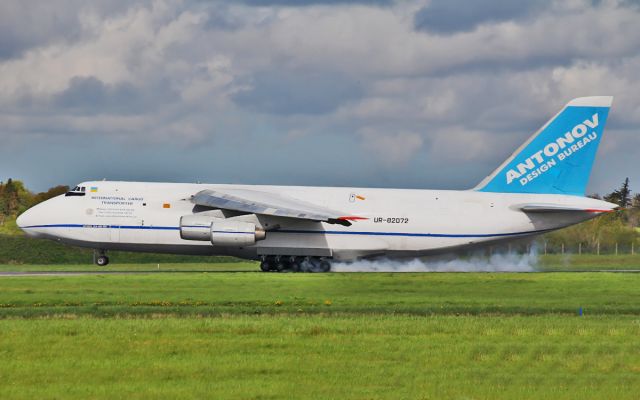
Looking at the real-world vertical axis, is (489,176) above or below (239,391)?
above

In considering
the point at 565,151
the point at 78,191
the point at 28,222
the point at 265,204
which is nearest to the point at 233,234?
the point at 265,204

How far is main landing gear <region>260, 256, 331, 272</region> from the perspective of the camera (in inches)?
1805

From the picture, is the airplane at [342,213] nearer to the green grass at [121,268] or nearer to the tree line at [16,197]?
the green grass at [121,268]

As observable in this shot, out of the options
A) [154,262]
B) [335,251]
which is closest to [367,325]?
[335,251]

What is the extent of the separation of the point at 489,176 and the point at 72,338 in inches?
1236

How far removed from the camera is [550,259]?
53719 millimetres

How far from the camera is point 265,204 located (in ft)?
146

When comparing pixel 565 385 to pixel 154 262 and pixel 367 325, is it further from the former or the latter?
pixel 154 262

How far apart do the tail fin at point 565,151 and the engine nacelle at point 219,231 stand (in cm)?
1229

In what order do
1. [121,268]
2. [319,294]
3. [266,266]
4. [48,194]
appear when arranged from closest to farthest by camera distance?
[319,294], [266,266], [121,268], [48,194]

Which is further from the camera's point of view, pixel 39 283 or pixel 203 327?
pixel 39 283

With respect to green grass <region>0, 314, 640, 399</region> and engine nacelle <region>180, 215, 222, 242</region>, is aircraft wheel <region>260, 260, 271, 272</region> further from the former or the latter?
green grass <region>0, 314, 640, 399</region>

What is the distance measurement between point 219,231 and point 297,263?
4.44 metres

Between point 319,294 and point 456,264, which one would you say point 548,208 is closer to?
point 456,264
